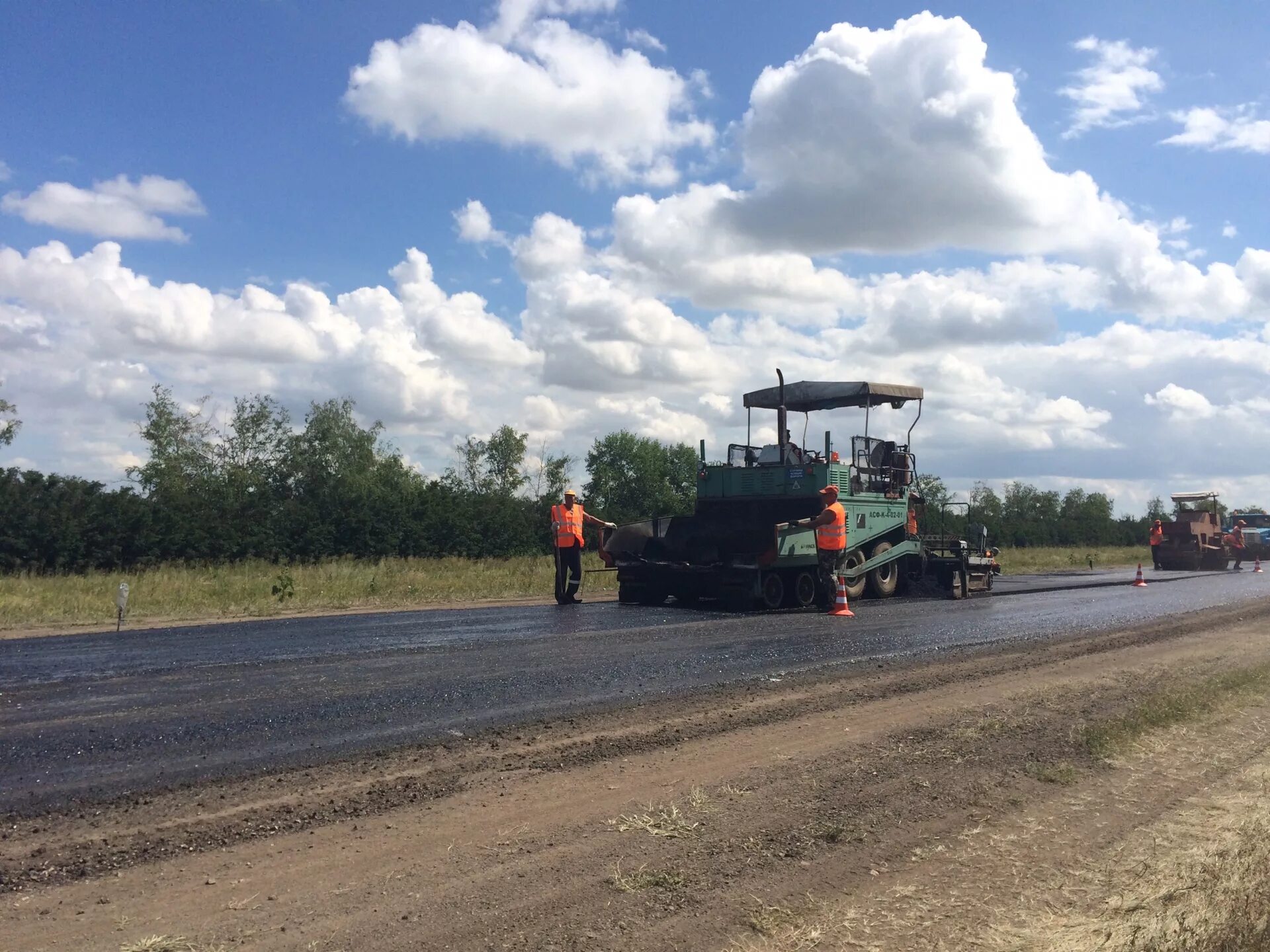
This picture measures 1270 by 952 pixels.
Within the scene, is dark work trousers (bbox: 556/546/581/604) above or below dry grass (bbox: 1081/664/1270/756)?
above

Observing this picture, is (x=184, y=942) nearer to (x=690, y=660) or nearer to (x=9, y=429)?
(x=690, y=660)

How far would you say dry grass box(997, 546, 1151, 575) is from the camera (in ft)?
128

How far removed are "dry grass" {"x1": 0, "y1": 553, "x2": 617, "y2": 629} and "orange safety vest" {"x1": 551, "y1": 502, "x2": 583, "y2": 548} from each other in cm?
290

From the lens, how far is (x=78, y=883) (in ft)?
13.3

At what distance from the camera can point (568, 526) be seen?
16.8 metres

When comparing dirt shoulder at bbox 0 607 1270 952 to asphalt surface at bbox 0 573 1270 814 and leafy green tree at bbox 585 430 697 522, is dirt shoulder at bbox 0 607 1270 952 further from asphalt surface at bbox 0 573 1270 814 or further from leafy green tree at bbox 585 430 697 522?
leafy green tree at bbox 585 430 697 522

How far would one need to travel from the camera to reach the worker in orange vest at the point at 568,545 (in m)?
16.8

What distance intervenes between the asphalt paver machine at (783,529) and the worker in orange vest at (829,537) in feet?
0.47

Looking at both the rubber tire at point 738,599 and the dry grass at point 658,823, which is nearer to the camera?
the dry grass at point 658,823

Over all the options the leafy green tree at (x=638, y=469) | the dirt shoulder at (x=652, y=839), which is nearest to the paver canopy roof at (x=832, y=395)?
the dirt shoulder at (x=652, y=839)

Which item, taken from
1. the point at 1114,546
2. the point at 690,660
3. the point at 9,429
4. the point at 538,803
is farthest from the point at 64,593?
the point at 1114,546

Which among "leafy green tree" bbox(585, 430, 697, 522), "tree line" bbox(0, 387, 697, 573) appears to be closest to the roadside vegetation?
"tree line" bbox(0, 387, 697, 573)

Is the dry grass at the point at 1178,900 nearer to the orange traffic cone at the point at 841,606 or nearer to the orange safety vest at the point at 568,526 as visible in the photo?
the orange traffic cone at the point at 841,606

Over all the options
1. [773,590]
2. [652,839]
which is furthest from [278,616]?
[652,839]
